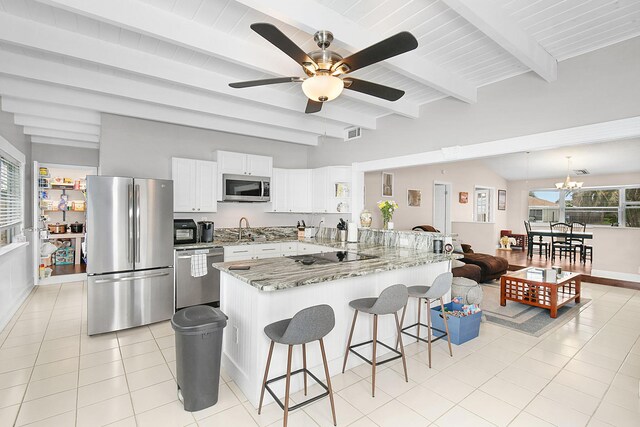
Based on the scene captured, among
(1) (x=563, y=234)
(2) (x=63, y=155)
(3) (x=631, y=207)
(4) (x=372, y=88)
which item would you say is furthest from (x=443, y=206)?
(2) (x=63, y=155)

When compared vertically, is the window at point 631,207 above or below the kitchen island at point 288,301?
above

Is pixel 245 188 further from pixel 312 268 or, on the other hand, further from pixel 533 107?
pixel 533 107

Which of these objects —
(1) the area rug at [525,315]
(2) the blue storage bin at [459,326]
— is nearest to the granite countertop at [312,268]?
(2) the blue storage bin at [459,326]

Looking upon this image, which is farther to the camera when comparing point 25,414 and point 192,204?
point 192,204

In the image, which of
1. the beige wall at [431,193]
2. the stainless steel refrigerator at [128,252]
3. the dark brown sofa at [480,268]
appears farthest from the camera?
the beige wall at [431,193]

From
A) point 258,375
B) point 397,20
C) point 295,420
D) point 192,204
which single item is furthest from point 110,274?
point 397,20

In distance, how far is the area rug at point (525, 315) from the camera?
3.81m

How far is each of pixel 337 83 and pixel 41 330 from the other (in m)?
4.25

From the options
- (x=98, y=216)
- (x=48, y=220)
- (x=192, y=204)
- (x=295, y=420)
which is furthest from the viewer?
(x=48, y=220)

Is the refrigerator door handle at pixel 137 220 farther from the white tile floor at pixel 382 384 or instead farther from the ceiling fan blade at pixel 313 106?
the ceiling fan blade at pixel 313 106

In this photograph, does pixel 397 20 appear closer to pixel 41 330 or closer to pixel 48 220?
pixel 41 330

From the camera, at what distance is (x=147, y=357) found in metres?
3.00

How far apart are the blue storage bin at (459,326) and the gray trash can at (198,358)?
2.35m

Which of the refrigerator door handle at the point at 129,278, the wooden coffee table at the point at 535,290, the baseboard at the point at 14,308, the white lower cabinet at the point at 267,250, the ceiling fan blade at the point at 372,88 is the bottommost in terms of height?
the baseboard at the point at 14,308
